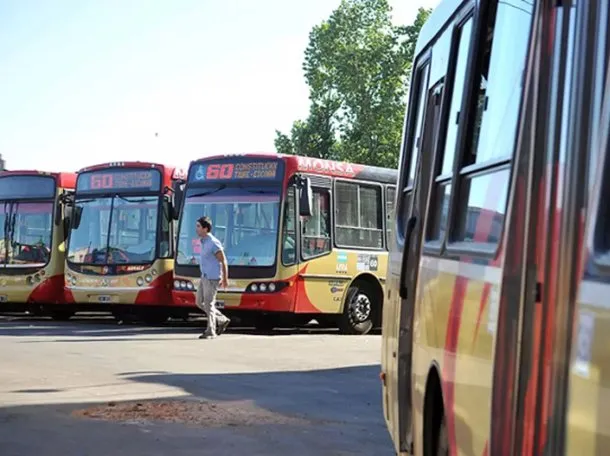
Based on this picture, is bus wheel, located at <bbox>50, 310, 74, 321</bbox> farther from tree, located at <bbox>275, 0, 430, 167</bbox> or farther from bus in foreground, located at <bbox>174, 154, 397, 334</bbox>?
tree, located at <bbox>275, 0, 430, 167</bbox>

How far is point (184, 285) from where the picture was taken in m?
21.4

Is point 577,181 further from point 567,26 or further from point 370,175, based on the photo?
point 370,175

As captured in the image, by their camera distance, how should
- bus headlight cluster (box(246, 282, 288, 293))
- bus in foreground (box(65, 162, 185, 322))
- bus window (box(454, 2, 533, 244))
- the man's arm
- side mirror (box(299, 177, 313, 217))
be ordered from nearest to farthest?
bus window (box(454, 2, 533, 244))
the man's arm
side mirror (box(299, 177, 313, 217))
bus headlight cluster (box(246, 282, 288, 293))
bus in foreground (box(65, 162, 185, 322))

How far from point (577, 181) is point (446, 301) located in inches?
67.6

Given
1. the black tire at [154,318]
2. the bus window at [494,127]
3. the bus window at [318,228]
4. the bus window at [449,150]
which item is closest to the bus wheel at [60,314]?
the black tire at [154,318]

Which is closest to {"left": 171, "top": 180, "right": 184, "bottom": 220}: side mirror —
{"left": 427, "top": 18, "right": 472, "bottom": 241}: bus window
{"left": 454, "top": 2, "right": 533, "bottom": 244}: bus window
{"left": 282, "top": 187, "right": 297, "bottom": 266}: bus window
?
{"left": 282, "top": 187, "right": 297, "bottom": 266}: bus window

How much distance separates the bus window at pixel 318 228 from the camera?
68.0 ft

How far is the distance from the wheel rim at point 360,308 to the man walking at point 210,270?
3627mm

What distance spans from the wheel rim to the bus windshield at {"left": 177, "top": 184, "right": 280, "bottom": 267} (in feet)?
6.66

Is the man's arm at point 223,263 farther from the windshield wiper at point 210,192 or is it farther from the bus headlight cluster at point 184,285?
the windshield wiper at point 210,192

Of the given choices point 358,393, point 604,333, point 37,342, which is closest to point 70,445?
point 358,393

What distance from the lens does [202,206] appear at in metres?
21.6

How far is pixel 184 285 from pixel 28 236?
5293mm

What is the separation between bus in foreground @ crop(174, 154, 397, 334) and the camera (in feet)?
67.2
